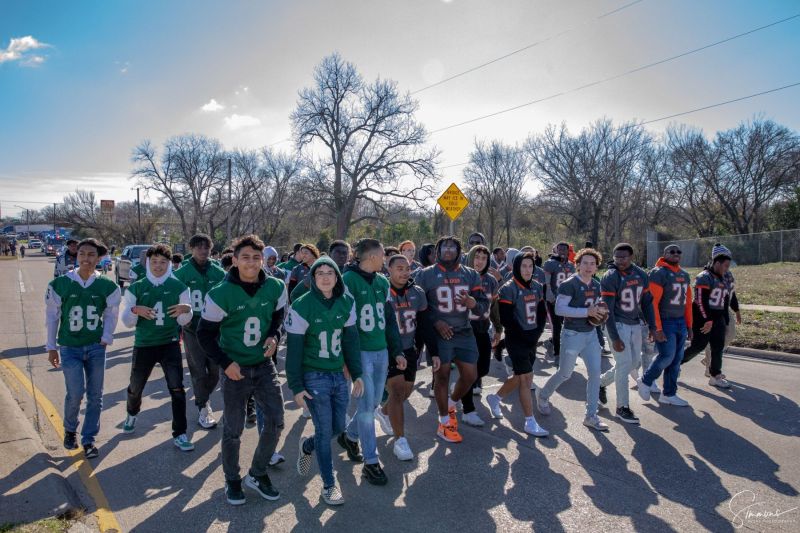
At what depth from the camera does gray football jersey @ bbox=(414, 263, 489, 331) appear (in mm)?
5707

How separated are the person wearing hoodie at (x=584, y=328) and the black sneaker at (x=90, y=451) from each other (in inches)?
195

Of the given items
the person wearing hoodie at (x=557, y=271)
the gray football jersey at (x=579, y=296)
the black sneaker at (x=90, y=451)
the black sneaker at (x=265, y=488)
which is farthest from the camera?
the person wearing hoodie at (x=557, y=271)

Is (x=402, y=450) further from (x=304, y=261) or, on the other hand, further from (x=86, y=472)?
(x=304, y=261)

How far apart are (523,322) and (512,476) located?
1757 millimetres

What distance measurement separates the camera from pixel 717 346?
25.1 feet

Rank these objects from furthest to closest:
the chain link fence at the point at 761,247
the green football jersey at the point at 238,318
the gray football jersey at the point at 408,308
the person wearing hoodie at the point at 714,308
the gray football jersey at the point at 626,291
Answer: the chain link fence at the point at 761,247, the person wearing hoodie at the point at 714,308, the gray football jersey at the point at 626,291, the gray football jersey at the point at 408,308, the green football jersey at the point at 238,318

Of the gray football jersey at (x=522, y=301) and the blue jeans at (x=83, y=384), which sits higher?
the gray football jersey at (x=522, y=301)

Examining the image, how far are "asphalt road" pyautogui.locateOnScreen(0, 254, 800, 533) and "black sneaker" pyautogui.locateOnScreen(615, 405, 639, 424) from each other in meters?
0.11

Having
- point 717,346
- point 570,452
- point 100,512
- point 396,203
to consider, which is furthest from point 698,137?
point 100,512

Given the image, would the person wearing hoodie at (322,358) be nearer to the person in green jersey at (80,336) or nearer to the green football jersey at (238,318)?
the green football jersey at (238,318)

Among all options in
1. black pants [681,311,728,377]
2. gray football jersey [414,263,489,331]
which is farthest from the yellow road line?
black pants [681,311,728,377]

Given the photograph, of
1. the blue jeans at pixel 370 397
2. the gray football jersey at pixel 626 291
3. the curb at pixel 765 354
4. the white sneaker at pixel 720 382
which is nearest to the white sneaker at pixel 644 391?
the gray football jersey at pixel 626 291

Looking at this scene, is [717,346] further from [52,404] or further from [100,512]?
[52,404]

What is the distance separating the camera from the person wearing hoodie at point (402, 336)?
5.20 metres
